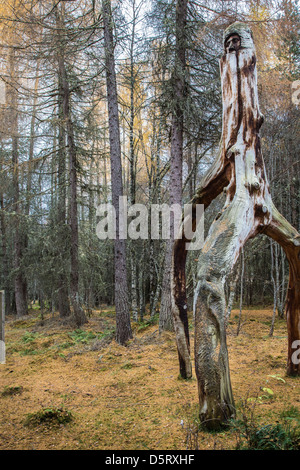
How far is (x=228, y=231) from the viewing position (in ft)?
10.9

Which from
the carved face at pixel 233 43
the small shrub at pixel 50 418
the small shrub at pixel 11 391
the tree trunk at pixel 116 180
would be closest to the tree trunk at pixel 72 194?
the tree trunk at pixel 116 180

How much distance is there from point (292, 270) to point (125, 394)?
115 inches

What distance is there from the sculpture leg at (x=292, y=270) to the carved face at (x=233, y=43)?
2.01 m

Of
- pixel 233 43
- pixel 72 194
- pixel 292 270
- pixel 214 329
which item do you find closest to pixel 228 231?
pixel 214 329

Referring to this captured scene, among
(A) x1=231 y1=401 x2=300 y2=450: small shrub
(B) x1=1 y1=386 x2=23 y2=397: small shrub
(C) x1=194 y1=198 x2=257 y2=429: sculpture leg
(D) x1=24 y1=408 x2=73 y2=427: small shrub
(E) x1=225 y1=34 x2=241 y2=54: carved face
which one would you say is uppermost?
(E) x1=225 y1=34 x2=241 y2=54: carved face

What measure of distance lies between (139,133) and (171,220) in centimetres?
480

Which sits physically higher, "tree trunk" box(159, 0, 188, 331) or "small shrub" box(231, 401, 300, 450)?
"tree trunk" box(159, 0, 188, 331)

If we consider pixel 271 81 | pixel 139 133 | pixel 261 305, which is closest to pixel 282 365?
pixel 271 81

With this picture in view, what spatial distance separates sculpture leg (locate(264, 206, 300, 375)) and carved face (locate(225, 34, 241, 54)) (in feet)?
6.59

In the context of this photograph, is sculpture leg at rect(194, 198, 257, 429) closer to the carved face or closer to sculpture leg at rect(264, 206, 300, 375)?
sculpture leg at rect(264, 206, 300, 375)

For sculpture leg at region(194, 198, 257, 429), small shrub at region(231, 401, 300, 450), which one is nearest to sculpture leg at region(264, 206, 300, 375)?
sculpture leg at region(194, 198, 257, 429)

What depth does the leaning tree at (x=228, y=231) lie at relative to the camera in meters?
3.04

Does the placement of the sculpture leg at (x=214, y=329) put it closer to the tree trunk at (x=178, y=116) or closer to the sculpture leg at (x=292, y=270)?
the sculpture leg at (x=292, y=270)

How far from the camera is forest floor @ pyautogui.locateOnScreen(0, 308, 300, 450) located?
10.3 feet
